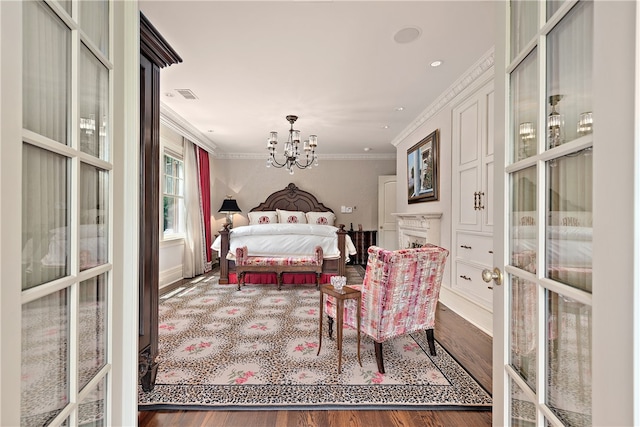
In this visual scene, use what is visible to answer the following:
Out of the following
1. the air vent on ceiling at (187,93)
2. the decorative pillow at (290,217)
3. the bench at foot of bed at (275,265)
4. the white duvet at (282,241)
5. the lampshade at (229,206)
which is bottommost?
the bench at foot of bed at (275,265)

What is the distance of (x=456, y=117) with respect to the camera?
3.54 metres

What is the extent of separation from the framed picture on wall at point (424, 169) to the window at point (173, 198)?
3852 mm

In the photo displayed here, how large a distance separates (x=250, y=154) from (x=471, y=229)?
205 inches

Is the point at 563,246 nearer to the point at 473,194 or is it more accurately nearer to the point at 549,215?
the point at 549,215

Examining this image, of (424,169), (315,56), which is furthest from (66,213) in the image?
(424,169)

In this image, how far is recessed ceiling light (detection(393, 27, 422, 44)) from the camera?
91.2 inches

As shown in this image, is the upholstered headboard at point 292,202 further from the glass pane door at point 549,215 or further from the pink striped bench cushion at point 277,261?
the glass pane door at point 549,215

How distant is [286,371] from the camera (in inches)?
84.3

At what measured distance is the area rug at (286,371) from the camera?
5.95 ft

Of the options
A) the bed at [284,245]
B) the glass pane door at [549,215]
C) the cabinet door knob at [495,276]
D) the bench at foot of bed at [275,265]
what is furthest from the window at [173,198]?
the glass pane door at [549,215]

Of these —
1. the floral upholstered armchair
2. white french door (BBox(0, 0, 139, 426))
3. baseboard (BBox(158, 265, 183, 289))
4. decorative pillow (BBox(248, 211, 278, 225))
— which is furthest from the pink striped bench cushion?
white french door (BBox(0, 0, 139, 426))

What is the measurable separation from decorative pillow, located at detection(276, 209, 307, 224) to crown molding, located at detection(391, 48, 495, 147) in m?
3.08

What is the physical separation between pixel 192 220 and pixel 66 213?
194 inches

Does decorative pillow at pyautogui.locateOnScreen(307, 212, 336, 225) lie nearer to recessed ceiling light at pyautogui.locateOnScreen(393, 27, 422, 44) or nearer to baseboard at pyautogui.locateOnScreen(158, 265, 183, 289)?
baseboard at pyautogui.locateOnScreen(158, 265, 183, 289)
